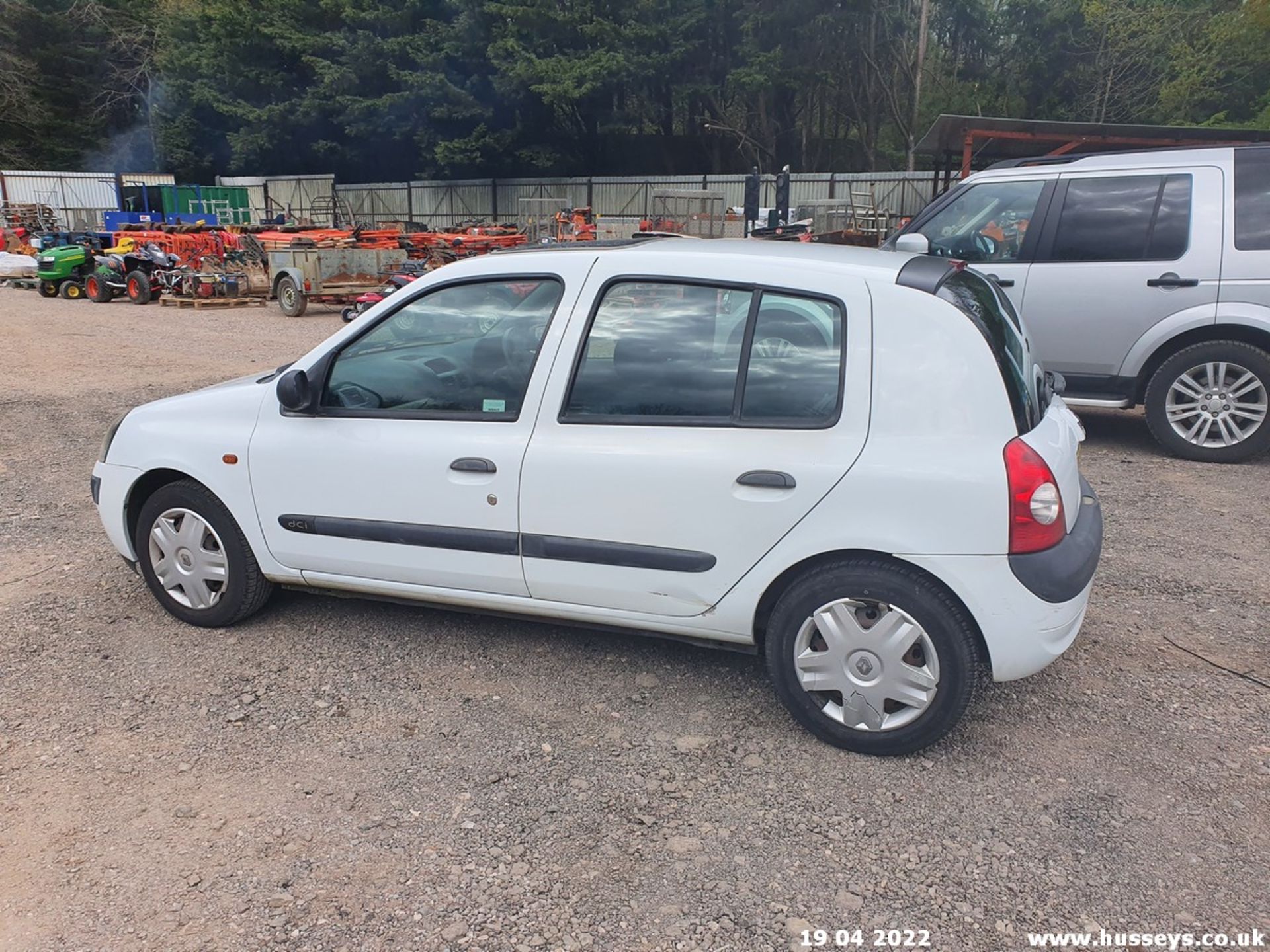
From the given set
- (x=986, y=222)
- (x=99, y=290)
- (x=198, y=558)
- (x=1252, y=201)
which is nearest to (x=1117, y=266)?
(x=1252, y=201)

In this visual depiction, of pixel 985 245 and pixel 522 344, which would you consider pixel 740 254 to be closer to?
pixel 522 344

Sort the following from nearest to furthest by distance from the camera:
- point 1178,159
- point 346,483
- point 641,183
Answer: point 346,483, point 1178,159, point 641,183

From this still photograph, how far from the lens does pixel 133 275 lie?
61.3 feet

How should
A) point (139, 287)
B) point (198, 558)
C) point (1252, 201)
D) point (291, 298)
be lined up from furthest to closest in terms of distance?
1. point (139, 287)
2. point (291, 298)
3. point (1252, 201)
4. point (198, 558)

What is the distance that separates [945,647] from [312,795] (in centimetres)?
202

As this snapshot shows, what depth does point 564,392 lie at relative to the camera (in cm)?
331

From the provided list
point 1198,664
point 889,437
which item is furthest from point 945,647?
point 1198,664

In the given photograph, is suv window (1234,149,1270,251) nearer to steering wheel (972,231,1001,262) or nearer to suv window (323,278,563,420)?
steering wheel (972,231,1001,262)

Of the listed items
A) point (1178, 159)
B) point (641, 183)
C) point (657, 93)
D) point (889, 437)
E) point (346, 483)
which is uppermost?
point (657, 93)

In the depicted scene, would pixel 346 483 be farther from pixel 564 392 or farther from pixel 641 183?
pixel 641 183

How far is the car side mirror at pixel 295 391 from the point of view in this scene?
11.7 feet

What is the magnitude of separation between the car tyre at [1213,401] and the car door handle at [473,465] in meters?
5.13

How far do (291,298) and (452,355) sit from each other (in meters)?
14.5

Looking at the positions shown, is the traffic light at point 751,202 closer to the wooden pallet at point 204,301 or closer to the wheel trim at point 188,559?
Result: the wooden pallet at point 204,301
